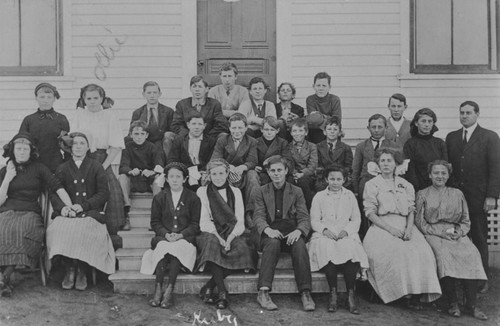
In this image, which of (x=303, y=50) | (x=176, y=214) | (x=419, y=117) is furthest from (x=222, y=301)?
(x=303, y=50)

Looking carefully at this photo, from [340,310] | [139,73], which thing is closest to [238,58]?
[139,73]

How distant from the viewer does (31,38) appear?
7.75 meters

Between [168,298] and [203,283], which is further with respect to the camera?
[203,283]

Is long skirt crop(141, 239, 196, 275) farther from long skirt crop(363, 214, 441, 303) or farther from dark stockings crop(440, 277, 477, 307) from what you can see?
dark stockings crop(440, 277, 477, 307)

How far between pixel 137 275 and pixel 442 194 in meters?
2.98

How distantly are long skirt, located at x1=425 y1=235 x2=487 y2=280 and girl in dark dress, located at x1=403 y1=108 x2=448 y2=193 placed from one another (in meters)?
0.81

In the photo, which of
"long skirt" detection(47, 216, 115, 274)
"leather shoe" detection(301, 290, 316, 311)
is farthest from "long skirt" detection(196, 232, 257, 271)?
"long skirt" detection(47, 216, 115, 274)

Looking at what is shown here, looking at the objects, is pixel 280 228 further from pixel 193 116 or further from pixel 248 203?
pixel 193 116

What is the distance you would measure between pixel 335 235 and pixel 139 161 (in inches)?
90.4

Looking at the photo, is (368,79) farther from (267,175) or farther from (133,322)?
(133,322)

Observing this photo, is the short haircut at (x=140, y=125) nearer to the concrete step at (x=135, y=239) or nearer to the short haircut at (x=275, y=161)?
the concrete step at (x=135, y=239)

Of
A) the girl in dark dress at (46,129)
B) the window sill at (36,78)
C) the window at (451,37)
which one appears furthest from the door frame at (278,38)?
the girl in dark dress at (46,129)

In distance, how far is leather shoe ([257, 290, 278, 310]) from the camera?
4.79 metres

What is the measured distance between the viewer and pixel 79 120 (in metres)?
6.08
